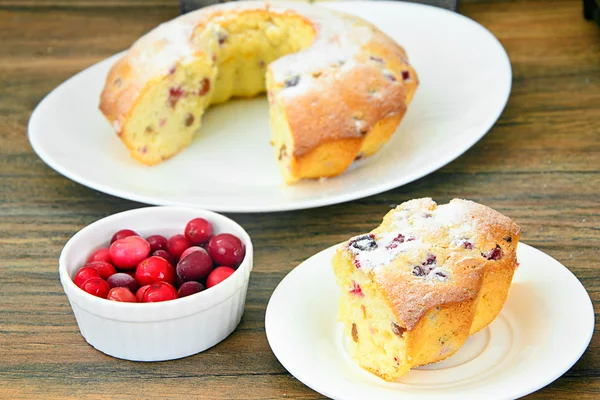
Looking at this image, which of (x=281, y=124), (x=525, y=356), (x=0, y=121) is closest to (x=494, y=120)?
(x=281, y=124)

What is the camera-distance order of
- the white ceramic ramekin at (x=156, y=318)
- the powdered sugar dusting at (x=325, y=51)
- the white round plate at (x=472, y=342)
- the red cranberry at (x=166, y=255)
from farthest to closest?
the powdered sugar dusting at (x=325, y=51) → the red cranberry at (x=166, y=255) → the white ceramic ramekin at (x=156, y=318) → the white round plate at (x=472, y=342)

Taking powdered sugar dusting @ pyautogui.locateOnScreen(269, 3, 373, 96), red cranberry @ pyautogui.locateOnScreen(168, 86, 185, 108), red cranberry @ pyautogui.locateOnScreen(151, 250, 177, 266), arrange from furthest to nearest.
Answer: red cranberry @ pyautogui.locateOnScreen(168, 86, 185, 108), powdered sugar dusting @ pyautogui.locateOnScreen(269, 3, 373, 96), red cranberry @ pyautogui.locateOnScreen(151, 250, 177, 266)

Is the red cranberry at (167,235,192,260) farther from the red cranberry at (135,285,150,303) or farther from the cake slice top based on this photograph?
the cake slice top

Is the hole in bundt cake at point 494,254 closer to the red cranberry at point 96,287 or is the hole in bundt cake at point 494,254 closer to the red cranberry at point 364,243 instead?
the red cranberry at point 364,243

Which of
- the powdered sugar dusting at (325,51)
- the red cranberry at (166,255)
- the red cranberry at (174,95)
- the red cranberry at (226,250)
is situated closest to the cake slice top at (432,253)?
the red cranberry at (226,250)

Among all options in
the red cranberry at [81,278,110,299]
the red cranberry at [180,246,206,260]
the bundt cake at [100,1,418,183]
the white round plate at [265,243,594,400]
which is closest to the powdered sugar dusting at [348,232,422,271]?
the white round plate at [265,243,594,400]

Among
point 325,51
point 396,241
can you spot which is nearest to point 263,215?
point 325,51
